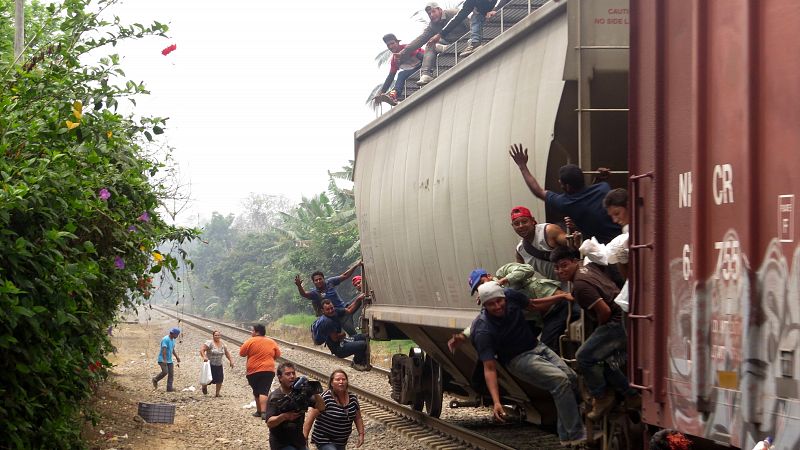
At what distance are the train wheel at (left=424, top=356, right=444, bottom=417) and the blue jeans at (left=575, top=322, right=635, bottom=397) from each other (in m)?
6.48

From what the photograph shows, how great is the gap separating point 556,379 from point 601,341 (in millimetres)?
1046

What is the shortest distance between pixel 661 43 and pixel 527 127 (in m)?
2.96

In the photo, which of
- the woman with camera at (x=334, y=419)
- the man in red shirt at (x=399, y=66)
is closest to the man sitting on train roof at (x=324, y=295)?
the man in red shirt at (x=399, y=66)

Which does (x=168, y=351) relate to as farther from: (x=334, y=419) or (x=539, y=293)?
(x=539, y=293)

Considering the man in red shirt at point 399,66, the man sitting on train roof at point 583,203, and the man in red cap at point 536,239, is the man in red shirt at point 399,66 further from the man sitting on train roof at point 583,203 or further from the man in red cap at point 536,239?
the man sitting on train roof at point 583,203

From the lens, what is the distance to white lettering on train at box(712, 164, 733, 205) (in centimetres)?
430

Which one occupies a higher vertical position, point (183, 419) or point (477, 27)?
point (477, 27)

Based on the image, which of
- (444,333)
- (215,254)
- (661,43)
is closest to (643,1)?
(661,43)

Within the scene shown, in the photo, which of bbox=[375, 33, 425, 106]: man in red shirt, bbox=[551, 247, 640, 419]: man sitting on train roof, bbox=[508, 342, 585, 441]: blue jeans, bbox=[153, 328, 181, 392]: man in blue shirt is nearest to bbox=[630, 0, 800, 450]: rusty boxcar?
bbox=[551, 247, 640, 419]: man sitting on train roof

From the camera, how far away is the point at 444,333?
10984 millimetres

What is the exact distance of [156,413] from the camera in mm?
15117

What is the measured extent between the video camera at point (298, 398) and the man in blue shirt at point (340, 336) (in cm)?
540

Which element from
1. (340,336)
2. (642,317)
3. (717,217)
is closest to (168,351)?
(340,336)

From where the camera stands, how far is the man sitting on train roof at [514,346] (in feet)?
24.8
